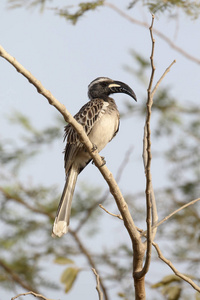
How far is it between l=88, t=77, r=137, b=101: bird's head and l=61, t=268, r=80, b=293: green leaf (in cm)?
147

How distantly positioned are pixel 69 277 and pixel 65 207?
0.48 meters

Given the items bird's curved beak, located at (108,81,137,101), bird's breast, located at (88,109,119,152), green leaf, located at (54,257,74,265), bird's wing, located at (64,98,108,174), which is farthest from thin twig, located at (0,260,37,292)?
bird's curved beak, located at (108,81,137,101)

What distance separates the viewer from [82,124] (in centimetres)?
384

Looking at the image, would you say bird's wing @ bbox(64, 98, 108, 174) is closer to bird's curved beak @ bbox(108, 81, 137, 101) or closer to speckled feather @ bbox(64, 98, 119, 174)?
speckled feather @ bbox(64, 98, 119, 174)

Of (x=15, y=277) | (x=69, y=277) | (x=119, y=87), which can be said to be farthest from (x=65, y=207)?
(x=15, y=277)

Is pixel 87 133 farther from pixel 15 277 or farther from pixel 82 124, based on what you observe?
pixel 15 277

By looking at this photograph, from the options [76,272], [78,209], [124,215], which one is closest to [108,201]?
[78,209]

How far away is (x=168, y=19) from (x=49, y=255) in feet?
7.94

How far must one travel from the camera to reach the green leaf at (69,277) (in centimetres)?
332

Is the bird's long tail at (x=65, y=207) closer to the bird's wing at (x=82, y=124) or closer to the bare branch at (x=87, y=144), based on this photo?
the bird's wing at (x=82, y=124)

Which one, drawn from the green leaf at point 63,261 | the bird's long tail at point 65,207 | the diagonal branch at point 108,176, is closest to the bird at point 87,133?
the bird's long tail at point 65,207

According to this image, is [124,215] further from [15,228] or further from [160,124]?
[160,124]

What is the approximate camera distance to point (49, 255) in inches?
195

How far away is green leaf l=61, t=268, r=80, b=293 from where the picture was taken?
10.9 feet
